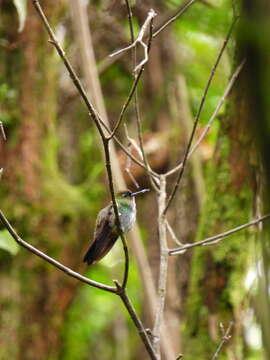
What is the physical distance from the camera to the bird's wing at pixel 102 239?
7.15ft

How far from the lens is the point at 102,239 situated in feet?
7.35

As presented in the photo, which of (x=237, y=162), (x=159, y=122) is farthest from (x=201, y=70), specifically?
(x=237, y=162)

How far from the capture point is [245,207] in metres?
3.52

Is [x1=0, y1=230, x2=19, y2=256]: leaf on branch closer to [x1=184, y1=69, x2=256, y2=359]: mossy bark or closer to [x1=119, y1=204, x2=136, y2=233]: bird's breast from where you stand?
[x1=119, y1=204, x2=136, y2=233]: bird's breast

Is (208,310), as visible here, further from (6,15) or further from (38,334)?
(6,15)

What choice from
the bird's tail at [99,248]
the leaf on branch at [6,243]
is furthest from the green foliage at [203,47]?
the bird's tail at [99,248]

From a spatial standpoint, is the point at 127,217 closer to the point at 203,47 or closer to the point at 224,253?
the point at 224,253

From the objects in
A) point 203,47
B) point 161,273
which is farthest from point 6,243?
point 203,47

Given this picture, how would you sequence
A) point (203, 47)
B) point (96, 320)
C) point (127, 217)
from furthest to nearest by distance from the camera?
1. point (96, 320)
2. point (203, 47)
3. point (127, 217)

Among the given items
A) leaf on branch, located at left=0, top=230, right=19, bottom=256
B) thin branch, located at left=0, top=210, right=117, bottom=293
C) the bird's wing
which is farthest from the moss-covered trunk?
thin branch, located at left=0, top=210, right=117, bottom=293

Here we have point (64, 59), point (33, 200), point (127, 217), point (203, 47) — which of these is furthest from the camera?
point (203, 47)

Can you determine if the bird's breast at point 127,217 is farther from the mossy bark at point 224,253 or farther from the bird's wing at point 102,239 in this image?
the mossy bark at point 224,253

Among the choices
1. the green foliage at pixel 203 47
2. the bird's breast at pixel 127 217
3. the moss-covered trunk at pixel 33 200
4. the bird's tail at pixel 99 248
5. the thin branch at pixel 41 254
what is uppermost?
the green foliage at pixel 203 47

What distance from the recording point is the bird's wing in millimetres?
2180
